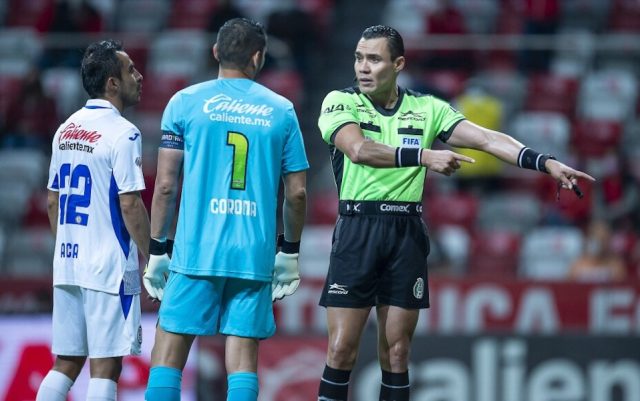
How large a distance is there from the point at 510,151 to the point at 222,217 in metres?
1.59

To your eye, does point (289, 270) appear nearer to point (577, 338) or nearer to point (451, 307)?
point (577, 338)

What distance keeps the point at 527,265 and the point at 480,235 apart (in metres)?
0.67

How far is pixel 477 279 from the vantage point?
11.9 meters

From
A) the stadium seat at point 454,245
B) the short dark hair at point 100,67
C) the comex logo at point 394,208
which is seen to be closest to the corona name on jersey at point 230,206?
the comex logo at point 394,208

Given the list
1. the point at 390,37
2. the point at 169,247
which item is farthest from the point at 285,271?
the point at 390,37

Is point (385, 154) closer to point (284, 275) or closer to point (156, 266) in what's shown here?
point (284, 275)

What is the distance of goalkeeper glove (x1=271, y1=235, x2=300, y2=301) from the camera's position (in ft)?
21.6

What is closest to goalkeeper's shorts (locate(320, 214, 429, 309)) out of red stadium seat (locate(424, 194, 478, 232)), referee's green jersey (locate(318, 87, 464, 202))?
referee's green jersey (locate(318, 87, 464, 202))

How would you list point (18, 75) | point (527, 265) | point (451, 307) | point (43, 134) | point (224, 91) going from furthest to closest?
1. point (18, 75)
2. point (43, 134)
3. point (527, 265)
4. point (451, 307)
5. point (224, 91)

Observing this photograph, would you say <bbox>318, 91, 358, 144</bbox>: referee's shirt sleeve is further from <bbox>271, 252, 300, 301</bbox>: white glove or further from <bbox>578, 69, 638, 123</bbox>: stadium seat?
<bbox>578, 69, 638, 123</bbox>: stadium seat

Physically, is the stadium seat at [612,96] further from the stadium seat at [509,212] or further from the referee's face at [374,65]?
the referee's face at [374,65]

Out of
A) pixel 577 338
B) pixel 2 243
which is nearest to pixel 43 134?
pixel 2 243

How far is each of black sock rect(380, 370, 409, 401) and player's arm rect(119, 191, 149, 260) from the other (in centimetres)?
151

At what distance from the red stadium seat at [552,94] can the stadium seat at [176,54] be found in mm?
4103
